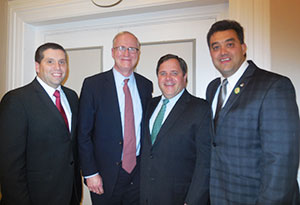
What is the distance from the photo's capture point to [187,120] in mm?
1430

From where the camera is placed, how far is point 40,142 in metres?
1.47

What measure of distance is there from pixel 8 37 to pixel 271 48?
2582 mm

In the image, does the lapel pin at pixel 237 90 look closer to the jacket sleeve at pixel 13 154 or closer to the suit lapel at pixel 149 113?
the suit lapel at pixel 149 113

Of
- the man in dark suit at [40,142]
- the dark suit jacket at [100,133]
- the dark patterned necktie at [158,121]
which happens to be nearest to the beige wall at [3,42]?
the man in dark suit at [40,142]

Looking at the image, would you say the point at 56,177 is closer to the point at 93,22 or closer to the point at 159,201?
the point at 159,201

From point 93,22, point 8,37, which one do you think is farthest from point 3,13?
point 93,22

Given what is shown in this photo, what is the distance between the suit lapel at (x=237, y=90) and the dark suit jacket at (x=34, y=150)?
103 centimetres

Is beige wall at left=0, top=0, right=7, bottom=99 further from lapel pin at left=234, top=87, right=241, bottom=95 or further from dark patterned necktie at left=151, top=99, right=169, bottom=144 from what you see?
lapel pin at left=234, top=87, right=241, bottom=95

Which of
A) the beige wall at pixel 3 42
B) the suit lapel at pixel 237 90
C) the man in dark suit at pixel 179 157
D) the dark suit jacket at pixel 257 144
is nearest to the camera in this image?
the dark suit jacket at pixel 257 144

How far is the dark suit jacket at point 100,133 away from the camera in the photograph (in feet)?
5.23

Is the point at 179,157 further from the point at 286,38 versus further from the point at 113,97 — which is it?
the point at 286,38

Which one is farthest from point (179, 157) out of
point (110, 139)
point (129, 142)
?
point (110, 139)

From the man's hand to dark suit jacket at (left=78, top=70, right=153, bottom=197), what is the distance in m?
0.03

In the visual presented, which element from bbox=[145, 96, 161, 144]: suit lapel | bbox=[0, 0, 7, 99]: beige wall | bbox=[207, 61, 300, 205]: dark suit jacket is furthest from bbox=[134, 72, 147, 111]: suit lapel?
bbox=[0, 0, 7, 99]: beige wall
